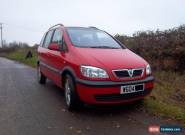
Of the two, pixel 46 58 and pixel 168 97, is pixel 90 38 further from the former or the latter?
pixel 168 97

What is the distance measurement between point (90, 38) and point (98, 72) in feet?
5.72

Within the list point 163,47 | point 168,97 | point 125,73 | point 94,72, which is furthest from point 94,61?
point 163,47

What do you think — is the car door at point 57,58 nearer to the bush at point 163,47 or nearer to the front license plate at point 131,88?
the front license plate at point 131,88

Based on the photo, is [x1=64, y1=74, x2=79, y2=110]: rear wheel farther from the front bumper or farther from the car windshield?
the car windshield

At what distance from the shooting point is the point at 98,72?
18.0 feet

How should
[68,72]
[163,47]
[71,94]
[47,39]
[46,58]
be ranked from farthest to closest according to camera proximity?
[163,47] → [47,39] → [46,58] → [68,72] → [71,94]

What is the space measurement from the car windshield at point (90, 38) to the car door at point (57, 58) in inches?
12.8

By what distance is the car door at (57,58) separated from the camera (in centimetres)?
668

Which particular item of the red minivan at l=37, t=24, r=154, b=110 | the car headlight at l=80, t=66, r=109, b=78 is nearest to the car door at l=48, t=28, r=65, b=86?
the red minivan at l=37, t=24, r=154, b=110

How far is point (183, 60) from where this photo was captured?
1015 centimetres

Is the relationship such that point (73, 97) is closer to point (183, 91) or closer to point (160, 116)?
point (160, 116)

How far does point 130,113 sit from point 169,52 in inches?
207

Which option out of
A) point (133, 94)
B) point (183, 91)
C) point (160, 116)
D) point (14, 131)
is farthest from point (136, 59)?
point (14, 131)

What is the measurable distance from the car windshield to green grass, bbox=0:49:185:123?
1557mm
